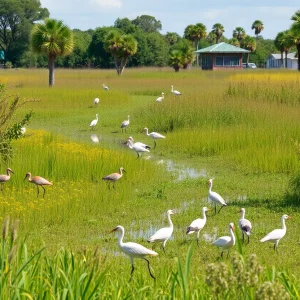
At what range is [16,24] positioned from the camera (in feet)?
295

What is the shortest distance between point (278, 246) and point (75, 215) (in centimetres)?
293

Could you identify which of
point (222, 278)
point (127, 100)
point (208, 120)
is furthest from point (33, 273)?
point (127, 100)

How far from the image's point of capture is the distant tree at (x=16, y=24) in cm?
8281

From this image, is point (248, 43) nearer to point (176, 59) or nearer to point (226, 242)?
point (176, 59)

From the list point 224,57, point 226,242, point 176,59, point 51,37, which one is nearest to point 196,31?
point 224,57

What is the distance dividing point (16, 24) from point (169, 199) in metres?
80.8

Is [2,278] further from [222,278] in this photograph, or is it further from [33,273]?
[222,278]

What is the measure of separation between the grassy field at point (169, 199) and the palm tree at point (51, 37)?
1143 centimetres

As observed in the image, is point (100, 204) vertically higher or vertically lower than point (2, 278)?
lower

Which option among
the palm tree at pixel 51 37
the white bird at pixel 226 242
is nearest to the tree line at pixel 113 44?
the palm tree at pixel 51 37

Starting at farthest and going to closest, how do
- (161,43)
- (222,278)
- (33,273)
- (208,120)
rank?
(161,43) → (208,120) → (33,273) → (222,278)

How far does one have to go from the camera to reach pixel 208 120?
68.7 feet

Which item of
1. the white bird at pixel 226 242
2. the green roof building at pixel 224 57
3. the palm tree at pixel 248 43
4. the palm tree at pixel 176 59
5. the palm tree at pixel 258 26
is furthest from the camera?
the palm tree at pixel 258 26

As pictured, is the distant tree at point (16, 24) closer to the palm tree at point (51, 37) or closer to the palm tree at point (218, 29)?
the palm tree at point (218, 29)
